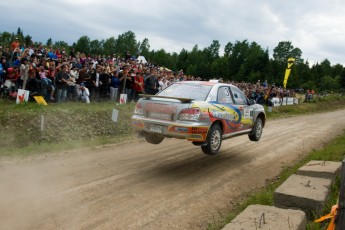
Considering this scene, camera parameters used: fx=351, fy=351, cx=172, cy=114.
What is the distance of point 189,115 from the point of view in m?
7.46

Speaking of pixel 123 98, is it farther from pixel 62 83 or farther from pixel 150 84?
pixel 62 83

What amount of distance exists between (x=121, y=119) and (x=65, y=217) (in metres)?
8.85

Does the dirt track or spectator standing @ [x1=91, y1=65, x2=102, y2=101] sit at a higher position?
spectator standing @ [x1=91, y1=65, x2=102, y2=101]

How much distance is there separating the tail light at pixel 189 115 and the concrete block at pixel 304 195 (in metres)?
2.43

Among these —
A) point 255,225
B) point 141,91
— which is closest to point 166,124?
point 255,225

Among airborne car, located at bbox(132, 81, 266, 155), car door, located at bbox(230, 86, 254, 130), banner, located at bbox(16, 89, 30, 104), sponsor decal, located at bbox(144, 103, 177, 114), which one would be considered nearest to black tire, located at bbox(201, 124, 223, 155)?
airborne car, located at bbox(132, 81, 266, 155)

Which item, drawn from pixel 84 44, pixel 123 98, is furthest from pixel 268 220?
pixel 84 44

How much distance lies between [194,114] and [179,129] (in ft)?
1.49

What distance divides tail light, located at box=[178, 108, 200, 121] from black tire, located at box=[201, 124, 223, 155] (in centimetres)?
59

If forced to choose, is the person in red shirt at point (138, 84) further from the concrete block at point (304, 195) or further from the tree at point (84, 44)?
the tree at point (84, 44)

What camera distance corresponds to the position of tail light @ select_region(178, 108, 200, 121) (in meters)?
7.46

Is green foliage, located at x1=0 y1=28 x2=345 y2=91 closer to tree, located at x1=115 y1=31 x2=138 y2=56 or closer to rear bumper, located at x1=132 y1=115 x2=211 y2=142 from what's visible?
tree, located at x1=115 y1=31 x2=138 y2=56

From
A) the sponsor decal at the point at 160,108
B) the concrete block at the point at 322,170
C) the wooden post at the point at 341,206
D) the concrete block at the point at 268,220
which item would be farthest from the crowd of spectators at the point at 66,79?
the wooden post at the point at 341,206

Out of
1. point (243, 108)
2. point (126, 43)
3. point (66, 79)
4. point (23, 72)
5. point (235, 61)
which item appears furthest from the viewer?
point (126, 43)
